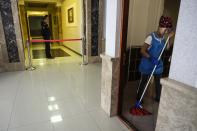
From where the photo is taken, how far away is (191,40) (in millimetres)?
983

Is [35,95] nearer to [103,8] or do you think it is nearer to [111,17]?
[111,17]

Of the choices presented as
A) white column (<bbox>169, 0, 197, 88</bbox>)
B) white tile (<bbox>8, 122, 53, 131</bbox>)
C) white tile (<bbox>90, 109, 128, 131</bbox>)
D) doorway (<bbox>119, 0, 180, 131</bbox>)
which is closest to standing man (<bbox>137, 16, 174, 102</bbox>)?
doorway (<bbox>119, 0, 180, 131</bbox>)

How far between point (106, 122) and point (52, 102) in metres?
1.03

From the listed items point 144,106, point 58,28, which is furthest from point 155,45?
point 58,28

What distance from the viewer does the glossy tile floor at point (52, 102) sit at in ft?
6.49

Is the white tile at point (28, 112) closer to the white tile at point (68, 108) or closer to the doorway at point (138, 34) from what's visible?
the white tile at point (68, 108)

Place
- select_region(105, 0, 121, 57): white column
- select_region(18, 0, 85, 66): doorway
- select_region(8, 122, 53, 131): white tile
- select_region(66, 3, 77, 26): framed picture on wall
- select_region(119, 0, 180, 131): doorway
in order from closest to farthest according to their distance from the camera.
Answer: select_region(105, 0, 121, 57): white column → select_region(8, 122, 53, 131): white tile → select_region(119, 0, 180, 131): doorway → select_region(18, 0, 85, 66): doorway → select_region(66, 3, 77, 26): framed picture on wall

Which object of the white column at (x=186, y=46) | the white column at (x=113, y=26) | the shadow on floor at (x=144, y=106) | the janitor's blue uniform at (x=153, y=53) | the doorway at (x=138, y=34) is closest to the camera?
the white column at (x=186, y=46)

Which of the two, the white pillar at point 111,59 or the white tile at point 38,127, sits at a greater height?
the white pillar at point 111,59

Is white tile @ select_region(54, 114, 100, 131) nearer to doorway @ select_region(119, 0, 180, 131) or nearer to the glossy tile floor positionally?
the glossy tile floor

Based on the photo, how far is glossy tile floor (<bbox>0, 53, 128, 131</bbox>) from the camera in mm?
1978

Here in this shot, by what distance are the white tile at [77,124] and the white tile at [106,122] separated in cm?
8

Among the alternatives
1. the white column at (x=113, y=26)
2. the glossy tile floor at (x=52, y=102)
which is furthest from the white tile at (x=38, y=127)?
the white column at (x=113, y=26)

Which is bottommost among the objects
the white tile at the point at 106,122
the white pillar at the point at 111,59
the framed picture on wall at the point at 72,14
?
the white tile at the point at 106,122
